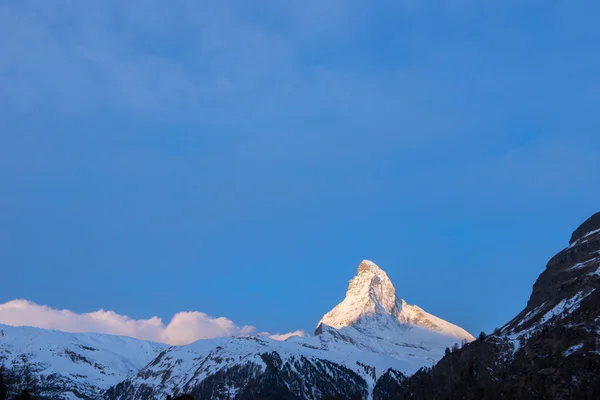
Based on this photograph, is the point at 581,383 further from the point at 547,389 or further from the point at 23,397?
the point at 23,397

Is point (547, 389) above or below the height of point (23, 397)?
above

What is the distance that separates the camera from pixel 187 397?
98312mm

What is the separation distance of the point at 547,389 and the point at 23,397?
151 metres

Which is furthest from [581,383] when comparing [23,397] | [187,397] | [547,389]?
[23,397]

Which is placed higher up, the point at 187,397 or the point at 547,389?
the point at 547,389

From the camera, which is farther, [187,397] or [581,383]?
[581,383]

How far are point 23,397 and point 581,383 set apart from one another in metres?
157

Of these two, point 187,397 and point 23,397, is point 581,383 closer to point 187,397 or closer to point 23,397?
point 187,397

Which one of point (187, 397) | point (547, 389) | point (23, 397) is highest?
point (547, 389)

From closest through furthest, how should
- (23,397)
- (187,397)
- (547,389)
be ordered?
1. (187,397)
2. (23,397)
3. (547,389)

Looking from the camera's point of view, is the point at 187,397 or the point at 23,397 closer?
the point at 187,397

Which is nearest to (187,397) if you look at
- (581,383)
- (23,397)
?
(23,397)

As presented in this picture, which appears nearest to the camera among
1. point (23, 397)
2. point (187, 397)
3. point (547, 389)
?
point (187, 397)

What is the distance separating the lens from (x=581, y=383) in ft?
616
